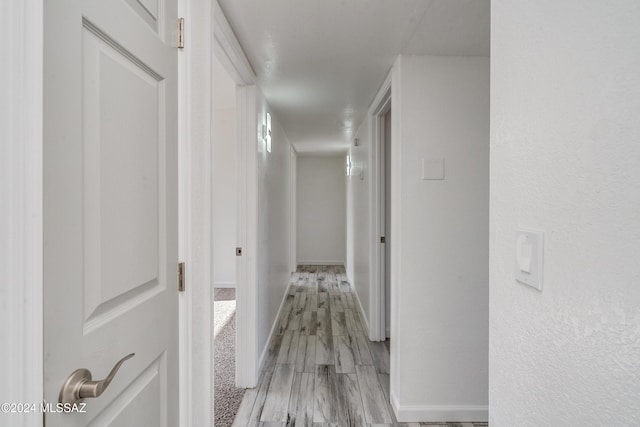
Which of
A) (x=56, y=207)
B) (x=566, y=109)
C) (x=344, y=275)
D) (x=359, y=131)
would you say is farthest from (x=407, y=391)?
(x=344, y=275)

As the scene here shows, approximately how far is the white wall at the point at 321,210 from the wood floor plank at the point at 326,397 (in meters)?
4.52

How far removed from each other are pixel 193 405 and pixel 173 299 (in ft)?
1.46

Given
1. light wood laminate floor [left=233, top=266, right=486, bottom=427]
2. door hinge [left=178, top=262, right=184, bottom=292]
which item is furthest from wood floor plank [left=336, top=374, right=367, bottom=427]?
door hinge [left=178, top=262, right=184, bottom=292]

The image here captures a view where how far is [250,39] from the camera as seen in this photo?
6.14 ft

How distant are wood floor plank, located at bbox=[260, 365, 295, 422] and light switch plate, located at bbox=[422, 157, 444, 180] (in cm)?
177

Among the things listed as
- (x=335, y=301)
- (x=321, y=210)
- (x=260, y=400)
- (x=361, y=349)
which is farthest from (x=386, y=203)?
(x=321, y=210)

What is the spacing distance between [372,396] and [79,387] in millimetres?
2068

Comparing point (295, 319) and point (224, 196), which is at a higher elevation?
point (224, 196)

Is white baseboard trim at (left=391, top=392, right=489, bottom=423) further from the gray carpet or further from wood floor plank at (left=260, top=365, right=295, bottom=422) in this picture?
the gray carpet

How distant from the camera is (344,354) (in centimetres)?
292

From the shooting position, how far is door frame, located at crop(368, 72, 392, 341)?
3164 millimetres

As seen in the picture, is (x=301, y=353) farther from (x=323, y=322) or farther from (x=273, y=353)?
(x=323, y=322)

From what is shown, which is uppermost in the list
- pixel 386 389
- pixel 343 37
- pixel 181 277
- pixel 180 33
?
pixel 343 37

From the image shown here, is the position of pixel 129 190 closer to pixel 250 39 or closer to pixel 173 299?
pixel 173 299
